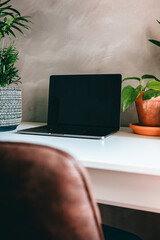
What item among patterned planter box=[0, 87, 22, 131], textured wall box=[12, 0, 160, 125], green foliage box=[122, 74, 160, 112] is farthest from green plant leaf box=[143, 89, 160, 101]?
patterned planter box=[0, 87, 22, 131]

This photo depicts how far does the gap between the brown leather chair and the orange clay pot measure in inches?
31.8

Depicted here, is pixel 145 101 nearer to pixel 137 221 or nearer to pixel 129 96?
pixel 129 96

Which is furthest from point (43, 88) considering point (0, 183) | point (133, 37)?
point (0, 183)

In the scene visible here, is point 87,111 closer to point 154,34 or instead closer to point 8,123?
point 8,123

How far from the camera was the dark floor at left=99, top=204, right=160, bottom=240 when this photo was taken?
123 centimetres

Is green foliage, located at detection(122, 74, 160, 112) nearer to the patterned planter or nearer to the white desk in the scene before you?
the white desk

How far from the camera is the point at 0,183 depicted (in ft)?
0.90

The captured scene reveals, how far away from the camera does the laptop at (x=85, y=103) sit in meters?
1.11

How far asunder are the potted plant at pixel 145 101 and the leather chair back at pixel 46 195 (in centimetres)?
71

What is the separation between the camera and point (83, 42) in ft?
4.27

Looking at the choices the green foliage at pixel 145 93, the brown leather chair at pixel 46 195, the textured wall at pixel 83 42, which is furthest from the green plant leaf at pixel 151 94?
the brown leather chair at pixel 46 195

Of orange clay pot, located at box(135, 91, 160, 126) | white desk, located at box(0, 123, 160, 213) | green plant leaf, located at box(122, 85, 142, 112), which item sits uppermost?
green plant leaf, located at box(122, 85, 142, 112)

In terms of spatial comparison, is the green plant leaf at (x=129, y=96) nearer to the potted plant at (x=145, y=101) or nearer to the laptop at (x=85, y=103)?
the potted plant at (x=145, y=101)

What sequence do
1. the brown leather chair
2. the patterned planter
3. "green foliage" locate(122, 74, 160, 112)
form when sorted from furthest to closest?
1. the patterned planter
2. "green foliage" locate(122, 74, 160, 112)
3. the brown leather chair
